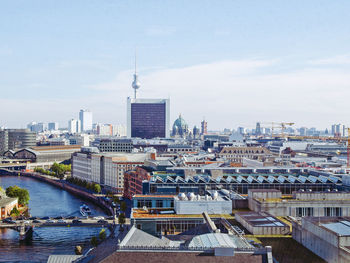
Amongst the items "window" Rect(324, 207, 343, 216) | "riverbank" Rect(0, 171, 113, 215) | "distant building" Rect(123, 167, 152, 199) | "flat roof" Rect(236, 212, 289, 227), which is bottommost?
"riverbank" Rect(0, 171, 113, 215)

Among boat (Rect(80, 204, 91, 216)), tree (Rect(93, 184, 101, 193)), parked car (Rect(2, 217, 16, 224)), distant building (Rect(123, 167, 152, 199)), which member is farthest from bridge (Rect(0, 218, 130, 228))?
tree (Rect(93, 184, 101, 193))

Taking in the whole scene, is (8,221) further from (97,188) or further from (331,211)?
(331,211)

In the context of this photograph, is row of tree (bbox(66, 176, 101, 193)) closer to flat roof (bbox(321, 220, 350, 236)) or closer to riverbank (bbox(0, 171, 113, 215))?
riverbank (bbox(0, 171, 113, 215))

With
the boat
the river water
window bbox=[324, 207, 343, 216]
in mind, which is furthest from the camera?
the boat

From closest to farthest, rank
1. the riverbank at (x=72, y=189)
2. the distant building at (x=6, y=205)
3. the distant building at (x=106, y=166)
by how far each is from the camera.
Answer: the distant building at (x=6, y=205)
the riverbank at (x=72, y=189)
the distant building at (x=106, y=166)

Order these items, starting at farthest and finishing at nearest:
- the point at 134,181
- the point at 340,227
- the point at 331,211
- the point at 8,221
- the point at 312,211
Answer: the point at 134,181 → the point at 8,221 → the point at 331,211 → the point at 312,211 → the point at 340,227

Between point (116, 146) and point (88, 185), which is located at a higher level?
point (116, 146)

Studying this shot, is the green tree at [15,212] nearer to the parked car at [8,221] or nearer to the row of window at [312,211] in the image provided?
the parked car at [8,221]

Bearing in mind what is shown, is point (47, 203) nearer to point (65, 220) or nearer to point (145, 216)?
point (65, 220)

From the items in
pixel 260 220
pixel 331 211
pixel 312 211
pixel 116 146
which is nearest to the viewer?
pixel 260 220

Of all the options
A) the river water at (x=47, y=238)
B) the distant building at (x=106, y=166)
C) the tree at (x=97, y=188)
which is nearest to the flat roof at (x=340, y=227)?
the river water at (x=47, y=238)

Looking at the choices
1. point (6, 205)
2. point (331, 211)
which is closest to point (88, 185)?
point (6, 205)

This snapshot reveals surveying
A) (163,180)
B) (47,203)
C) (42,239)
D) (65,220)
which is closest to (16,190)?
(47,203)
